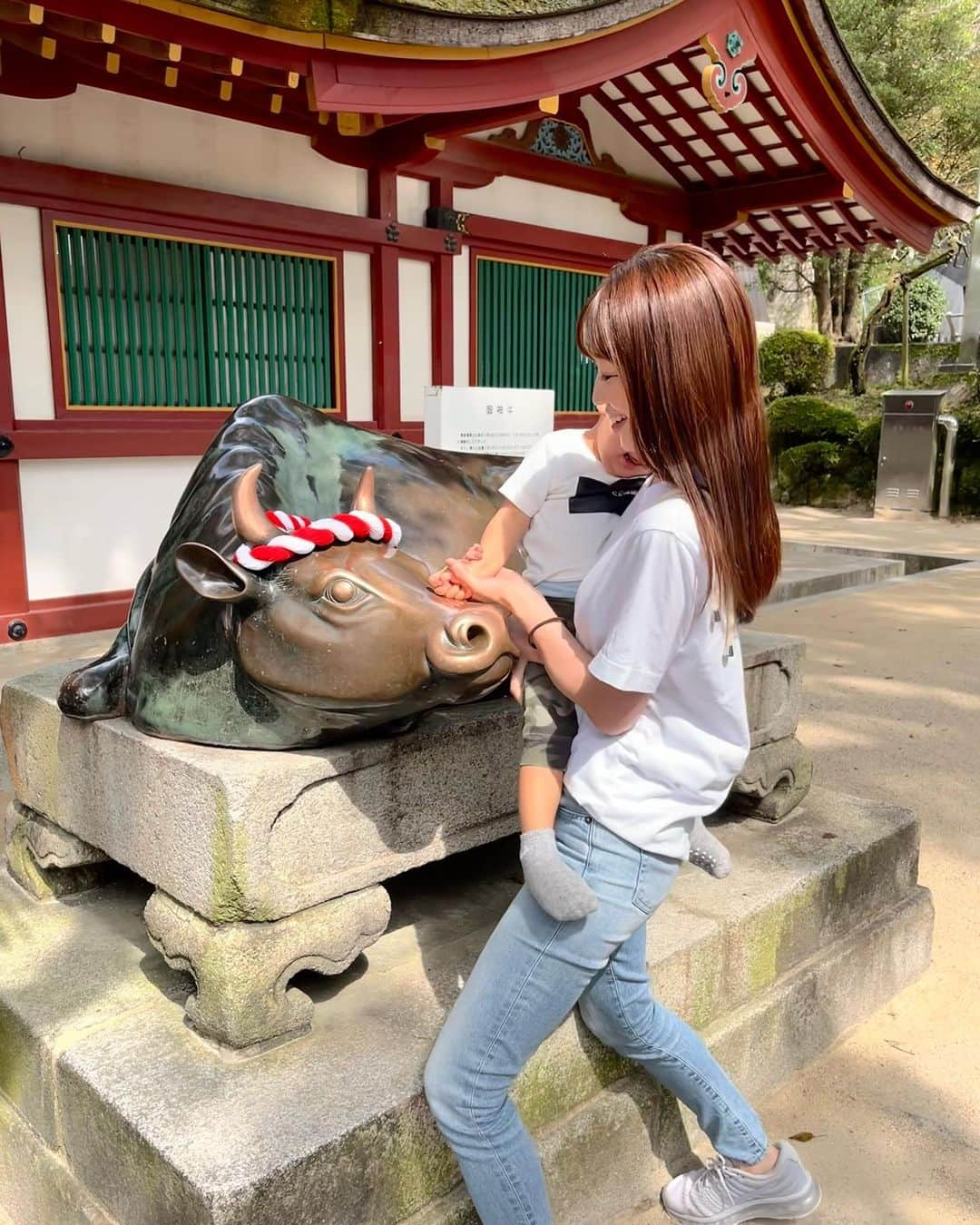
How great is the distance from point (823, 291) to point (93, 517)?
63.2 feet

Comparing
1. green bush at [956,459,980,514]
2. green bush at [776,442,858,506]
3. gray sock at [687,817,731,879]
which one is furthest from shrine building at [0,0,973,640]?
green bush at [776,442,858,506]

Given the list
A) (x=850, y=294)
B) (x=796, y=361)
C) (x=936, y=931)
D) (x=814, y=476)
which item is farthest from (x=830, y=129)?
→ (x=850, y=294)

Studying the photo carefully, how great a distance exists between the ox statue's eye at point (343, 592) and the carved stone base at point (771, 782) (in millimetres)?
1466

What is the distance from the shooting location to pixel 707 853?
1.78 m

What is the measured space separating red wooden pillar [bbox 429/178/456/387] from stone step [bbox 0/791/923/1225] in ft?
17.2

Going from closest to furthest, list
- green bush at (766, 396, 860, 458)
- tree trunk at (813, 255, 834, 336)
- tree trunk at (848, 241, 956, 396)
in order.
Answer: green bush at (766, 396, 860, 458) → tree trunk at (848, 241, 956, 396) → tree trunk at (813, 255, 834, 336)

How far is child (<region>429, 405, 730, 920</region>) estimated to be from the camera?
152cm

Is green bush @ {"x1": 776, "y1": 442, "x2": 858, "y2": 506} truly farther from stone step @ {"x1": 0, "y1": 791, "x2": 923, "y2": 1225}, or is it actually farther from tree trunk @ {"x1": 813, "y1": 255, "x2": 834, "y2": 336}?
stone step @ {"x1": 0, "y1": 791, "x2": 923, "y2": 1225}

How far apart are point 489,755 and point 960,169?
23221mm

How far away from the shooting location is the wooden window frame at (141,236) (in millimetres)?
5488

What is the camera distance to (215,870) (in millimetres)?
1757

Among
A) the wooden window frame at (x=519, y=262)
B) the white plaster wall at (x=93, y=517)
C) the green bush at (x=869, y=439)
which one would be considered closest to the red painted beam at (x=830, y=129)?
the wooden window frame at (x=519, y=262)

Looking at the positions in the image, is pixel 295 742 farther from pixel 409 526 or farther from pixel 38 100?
pixel 38 100

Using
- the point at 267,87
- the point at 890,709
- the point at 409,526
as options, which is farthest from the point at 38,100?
the point at 890,709
